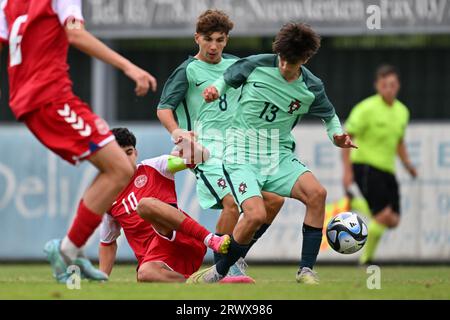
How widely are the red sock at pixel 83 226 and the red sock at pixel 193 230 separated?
138 centimetres

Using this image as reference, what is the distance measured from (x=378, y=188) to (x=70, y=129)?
24.5 feet

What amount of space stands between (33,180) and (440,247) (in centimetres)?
517

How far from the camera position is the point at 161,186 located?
30.6 ft

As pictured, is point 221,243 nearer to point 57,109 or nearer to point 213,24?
point 57,109

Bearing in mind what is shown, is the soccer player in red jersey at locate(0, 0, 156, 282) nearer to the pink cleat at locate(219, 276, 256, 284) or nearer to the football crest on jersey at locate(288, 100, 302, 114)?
the pink cleat at locate(219, 276, 256, 284)

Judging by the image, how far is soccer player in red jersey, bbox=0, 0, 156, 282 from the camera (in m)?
7.20

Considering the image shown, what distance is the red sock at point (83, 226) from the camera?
287 inches

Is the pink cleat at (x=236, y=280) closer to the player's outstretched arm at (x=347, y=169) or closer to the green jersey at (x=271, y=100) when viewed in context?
the green jersey at (x=271, y=100)

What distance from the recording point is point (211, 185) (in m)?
9.15

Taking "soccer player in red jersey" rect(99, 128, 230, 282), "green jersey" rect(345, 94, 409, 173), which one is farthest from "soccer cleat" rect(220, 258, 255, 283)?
"green jersey" rect(345, 94, 409, 173)

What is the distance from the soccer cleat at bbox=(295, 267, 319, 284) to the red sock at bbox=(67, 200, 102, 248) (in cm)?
184
